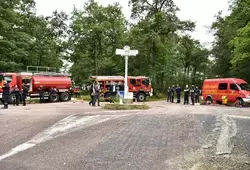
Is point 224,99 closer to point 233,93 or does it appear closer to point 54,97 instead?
point 233,93

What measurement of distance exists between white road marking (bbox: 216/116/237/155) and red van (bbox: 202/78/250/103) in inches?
574

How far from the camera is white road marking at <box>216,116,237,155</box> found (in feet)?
25.8

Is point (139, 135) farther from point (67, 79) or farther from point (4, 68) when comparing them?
point (4, 68)

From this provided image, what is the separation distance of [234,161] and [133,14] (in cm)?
3693

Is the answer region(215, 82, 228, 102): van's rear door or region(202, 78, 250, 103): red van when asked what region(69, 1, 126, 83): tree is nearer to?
region(202, 78, 250, 103): red van

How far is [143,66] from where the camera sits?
44.5m

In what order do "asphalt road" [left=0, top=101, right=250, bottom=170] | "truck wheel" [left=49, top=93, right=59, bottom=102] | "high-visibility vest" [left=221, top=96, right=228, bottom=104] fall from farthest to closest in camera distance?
"truck wheel" [left=49, top=93, right=59, bottom=102], "high-visibility vest" [left=221, top=96, right=228, bottom=104], "asphalt road" [left=0, top=101, right=250, bottom=170]

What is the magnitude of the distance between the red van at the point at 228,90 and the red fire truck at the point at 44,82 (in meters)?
13.4

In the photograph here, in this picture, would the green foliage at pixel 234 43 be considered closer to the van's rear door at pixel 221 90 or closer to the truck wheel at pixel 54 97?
the van's rear door at pixel 221 90

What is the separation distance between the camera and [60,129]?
33.9ft

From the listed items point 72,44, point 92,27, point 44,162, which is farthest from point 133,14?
point 44,162

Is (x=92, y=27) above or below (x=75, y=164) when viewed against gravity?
above

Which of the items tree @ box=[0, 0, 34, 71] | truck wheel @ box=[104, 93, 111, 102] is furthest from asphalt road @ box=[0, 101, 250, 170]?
tree @ box=[0, 0, 34, 71]

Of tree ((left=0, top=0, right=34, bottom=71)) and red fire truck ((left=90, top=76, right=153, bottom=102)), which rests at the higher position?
tree ((left=0, top=0, right=34, bottom=71))
